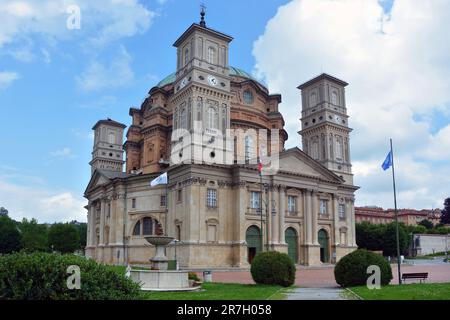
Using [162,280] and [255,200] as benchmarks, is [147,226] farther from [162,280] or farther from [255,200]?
[162,280]

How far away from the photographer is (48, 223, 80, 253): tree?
87000mm

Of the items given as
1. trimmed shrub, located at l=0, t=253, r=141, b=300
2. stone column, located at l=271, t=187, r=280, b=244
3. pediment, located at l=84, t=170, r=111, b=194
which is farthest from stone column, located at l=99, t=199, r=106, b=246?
trimmed shrub, located at l=0, t=253, r=141, b=300

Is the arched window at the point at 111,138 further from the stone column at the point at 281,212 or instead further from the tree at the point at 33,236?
the stone column at the point at 281,212

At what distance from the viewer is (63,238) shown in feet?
287

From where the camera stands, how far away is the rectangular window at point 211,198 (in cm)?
4541

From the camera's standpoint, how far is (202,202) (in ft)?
147

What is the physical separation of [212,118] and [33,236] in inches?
2232

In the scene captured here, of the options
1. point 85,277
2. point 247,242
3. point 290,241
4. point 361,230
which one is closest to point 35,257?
point 85,277

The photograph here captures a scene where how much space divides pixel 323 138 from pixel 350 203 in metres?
9.21

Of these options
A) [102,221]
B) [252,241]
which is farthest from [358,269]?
[102,221]

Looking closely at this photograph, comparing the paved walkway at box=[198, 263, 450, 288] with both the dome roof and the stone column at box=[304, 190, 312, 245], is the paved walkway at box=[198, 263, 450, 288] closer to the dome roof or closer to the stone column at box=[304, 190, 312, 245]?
the stone column at box=[304, 190, 312, 245]

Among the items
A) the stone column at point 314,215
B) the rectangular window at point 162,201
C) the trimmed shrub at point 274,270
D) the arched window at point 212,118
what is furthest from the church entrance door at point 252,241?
the trimmed shrub at point 274,270

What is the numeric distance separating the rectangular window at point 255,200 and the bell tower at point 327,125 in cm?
1515

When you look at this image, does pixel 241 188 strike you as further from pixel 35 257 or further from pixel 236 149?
pixel 35 257
